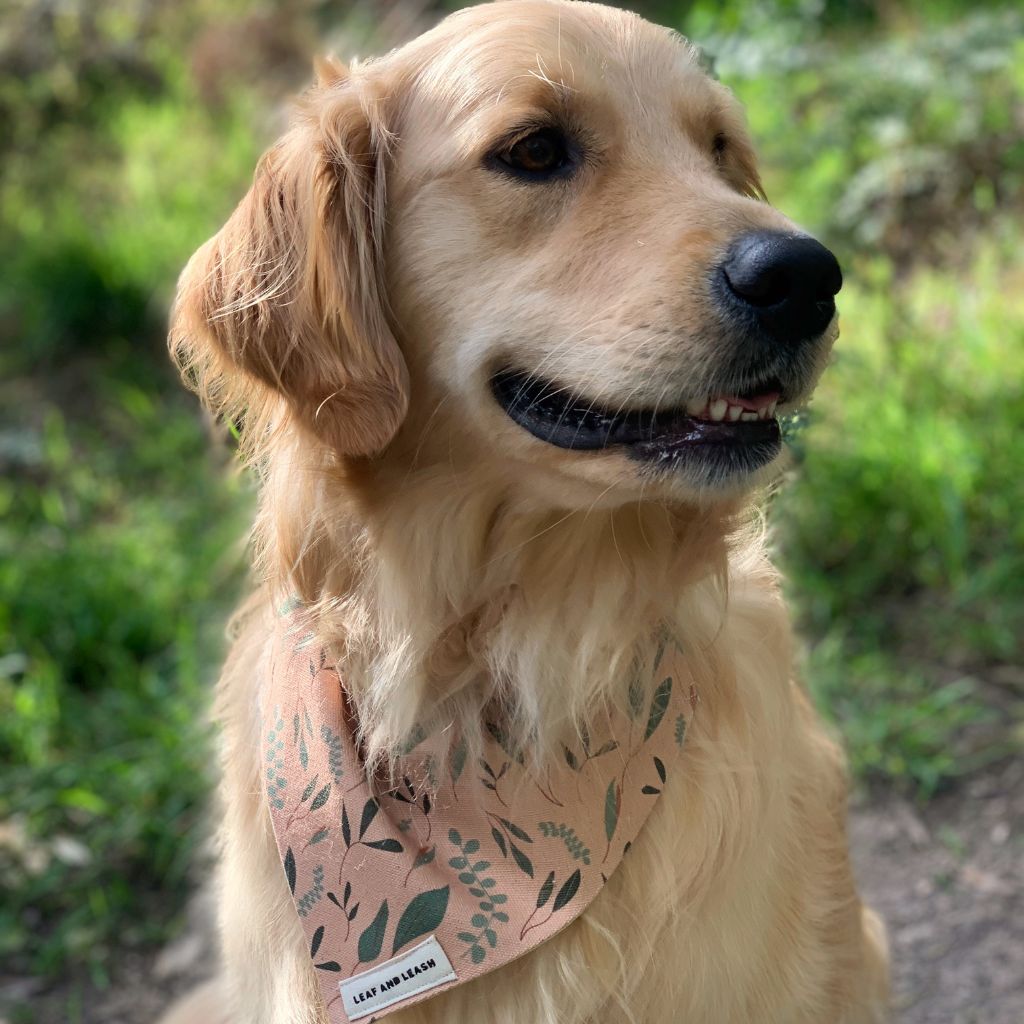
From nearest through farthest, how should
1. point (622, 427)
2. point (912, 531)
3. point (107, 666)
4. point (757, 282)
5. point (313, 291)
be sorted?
point (757, 282)
point (622, 427)
point (313, 291)
point (912, 531)
point (107, 666)

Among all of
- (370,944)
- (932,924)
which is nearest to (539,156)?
(370,944)

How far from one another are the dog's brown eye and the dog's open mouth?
357 millimetres

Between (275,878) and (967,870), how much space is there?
6.41 feet

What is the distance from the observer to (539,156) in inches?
79.5

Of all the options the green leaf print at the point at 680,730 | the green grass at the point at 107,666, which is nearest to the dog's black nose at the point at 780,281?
the green leaf print at the point at 680,730

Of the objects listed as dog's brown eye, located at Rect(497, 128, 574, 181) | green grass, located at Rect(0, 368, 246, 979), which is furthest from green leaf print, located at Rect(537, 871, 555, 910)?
green grass, located at Rect(0, 368, 246, 979)

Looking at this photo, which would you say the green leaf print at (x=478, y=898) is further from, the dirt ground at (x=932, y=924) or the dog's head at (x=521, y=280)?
the dirt ground at (x=932, y=924)

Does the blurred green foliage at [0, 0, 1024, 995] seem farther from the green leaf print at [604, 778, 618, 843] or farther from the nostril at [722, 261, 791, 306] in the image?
the nostril at [722, 261, 791, 306]

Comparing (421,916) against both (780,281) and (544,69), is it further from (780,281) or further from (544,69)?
(544,69)

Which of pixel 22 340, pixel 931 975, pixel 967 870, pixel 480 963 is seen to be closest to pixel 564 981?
pixel 480 963

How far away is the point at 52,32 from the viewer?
8.80 meters

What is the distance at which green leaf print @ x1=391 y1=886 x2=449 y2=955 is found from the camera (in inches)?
81.8

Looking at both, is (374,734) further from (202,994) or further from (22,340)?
(22,340)

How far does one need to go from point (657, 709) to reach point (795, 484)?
2.18m
